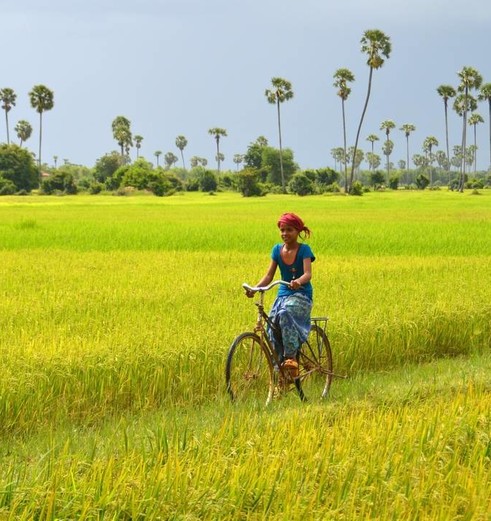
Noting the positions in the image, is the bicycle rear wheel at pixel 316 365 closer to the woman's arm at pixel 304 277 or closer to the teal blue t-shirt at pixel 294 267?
the teal blue t-shirt at pixel 294 267

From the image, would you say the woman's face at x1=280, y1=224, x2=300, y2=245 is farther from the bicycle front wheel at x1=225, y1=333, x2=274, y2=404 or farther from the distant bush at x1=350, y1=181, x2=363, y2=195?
the distant bush at x1=350, y1=181, x2=363, y2=195

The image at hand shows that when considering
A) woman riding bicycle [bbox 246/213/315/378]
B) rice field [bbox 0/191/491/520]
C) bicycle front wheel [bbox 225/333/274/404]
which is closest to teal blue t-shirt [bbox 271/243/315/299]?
woman riding bicycle [bbox 246/213/315/378]

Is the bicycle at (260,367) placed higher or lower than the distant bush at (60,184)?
lower

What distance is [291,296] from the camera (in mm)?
6887

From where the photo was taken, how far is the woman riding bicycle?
6824 millimetres

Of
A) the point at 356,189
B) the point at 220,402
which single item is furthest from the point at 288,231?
the point at 356,189

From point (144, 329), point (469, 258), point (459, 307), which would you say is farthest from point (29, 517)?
point (469, 258)

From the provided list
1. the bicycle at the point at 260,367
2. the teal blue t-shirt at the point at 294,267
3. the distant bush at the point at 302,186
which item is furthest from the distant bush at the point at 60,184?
the teal blue t-shirt at the point at 294,267

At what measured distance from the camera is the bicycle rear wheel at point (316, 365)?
7348 millimetres

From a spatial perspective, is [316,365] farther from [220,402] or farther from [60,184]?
[60,184]

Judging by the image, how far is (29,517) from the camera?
11.9ft

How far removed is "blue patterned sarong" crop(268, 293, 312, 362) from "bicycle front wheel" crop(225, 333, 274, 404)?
0.53 ft

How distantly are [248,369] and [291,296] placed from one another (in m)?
0.74

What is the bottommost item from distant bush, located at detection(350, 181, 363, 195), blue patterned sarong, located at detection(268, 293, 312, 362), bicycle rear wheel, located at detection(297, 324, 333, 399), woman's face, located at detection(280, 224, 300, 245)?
bicycle rear wheel, located at detection(297, 324, 333, 399)
